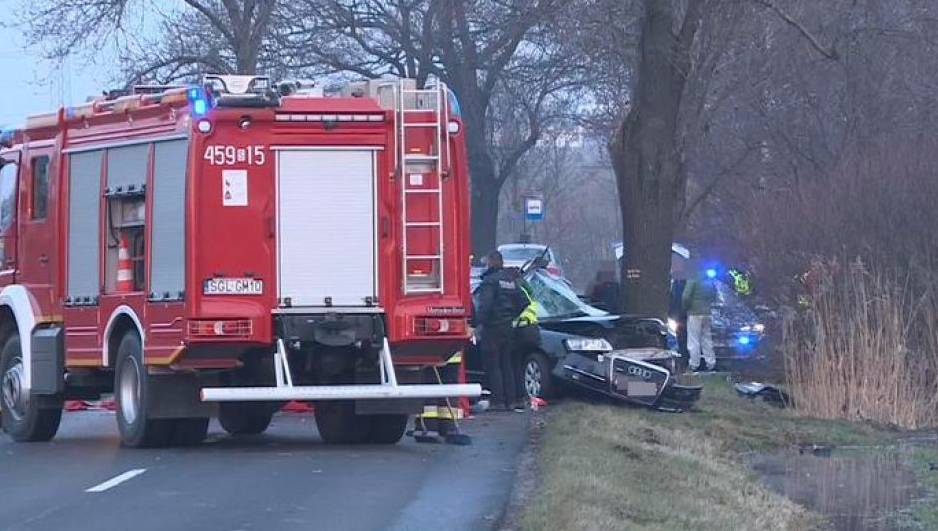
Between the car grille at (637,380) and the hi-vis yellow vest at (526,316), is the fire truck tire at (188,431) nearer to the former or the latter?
the hi-vis yellow vest at (526,316)

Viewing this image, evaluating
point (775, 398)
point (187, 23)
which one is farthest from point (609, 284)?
point (187, 23)

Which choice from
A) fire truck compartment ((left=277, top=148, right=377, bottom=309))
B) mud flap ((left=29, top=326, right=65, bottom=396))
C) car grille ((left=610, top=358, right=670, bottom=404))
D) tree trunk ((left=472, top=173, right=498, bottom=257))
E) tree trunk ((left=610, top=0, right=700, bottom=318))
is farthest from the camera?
tree trunk ((left=472, top=173, right=498, bottom=257))

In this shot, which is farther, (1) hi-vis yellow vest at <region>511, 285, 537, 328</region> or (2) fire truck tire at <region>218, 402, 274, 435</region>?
(1) hi-vis yellow vest at <region>511, 285, 537, 328</region>

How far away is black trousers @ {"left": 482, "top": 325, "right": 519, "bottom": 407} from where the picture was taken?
63.9 feet

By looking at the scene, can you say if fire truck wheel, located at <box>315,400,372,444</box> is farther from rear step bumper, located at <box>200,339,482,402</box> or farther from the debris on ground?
the debris on ground

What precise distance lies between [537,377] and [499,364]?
0.76 metres

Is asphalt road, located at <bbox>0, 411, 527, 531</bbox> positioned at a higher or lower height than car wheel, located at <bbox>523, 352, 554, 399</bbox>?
lower

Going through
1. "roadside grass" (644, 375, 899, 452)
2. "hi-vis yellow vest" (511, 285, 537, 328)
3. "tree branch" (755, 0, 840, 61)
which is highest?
"tree branch" (755, 0, 840, 61)

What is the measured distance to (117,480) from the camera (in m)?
13.7

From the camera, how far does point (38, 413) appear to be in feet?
56.4

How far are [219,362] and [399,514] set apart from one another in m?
3.97

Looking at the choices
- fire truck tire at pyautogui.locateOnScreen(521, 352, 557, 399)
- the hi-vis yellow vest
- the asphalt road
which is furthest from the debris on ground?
the asphalt road

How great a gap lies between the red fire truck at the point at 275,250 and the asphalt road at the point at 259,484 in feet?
1.69

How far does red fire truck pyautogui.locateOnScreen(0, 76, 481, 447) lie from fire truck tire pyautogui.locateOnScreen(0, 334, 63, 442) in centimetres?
113
